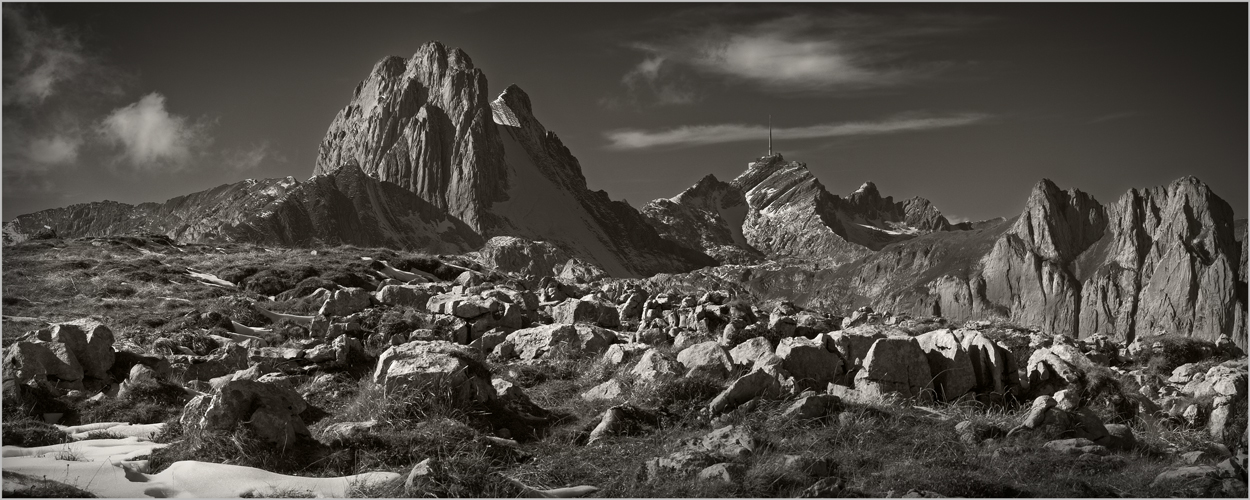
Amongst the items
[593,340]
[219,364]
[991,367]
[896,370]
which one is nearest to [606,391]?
[593,340]

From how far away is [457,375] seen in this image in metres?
9.48

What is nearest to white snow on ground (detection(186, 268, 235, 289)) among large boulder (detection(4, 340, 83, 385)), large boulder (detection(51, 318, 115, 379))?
large boulder (detection(51, 318, 115, 379))

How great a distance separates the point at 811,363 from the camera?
1120 centimetres

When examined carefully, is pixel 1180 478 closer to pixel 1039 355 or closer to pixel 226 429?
pixel 1039 355

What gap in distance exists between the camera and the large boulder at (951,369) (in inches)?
424

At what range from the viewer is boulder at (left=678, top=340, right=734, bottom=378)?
35.2 ft

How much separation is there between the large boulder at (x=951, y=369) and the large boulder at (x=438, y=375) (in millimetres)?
5891

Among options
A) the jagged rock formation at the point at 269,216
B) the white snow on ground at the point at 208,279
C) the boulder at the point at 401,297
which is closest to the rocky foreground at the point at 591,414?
the boulder at the point at 401,297

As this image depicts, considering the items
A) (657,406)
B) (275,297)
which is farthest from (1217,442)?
(275,297)

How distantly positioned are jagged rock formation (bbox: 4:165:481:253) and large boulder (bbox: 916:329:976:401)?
119457 millimetres

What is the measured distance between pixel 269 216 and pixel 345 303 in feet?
448

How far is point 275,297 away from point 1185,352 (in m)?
21.6

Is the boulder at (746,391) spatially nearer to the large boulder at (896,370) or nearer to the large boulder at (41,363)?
the large boulder at (896,370)

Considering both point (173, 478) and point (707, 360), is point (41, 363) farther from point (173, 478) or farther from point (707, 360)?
point (707, 360)
